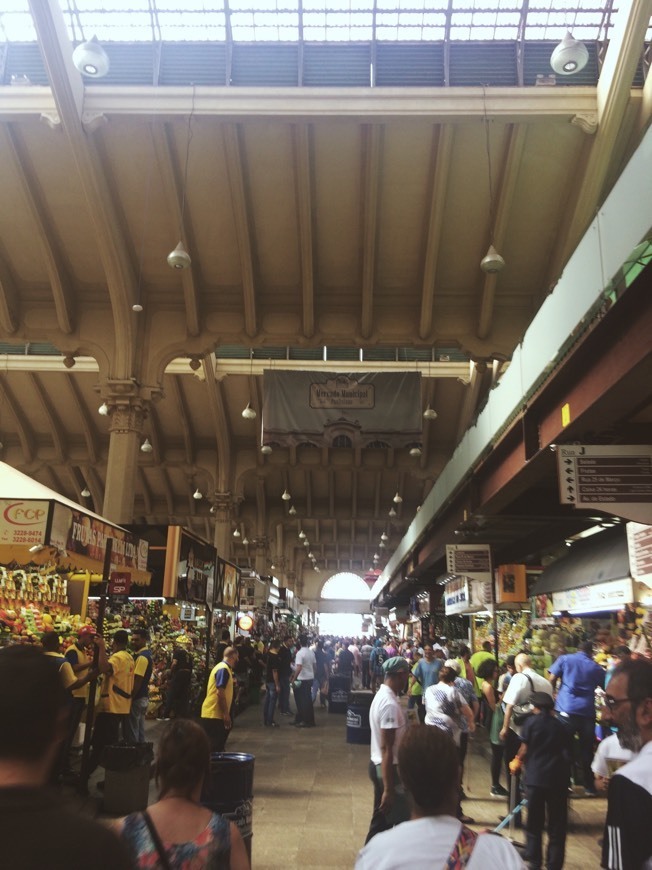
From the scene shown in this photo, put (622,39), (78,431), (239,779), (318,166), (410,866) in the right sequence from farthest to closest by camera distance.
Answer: (78,431) < (318,166) < (622,39) < (239,779) < (410,866)

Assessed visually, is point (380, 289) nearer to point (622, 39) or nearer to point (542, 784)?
point (622, 39)

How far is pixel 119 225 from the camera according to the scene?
14.4 m

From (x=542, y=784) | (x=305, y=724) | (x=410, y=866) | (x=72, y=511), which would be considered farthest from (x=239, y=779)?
(x=305, y=724)

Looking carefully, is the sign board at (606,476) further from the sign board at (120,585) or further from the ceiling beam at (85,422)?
the ceiling beam at (85,422)

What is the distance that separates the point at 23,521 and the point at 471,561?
936 cm

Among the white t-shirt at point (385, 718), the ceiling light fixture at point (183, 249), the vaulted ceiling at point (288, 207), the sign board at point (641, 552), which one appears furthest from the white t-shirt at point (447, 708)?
the vaulted ceiling at point (288, 207)

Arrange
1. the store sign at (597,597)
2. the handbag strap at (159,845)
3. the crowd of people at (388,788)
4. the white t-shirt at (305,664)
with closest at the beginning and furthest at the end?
the crowd of people at (388,788), the handbag strap at (159,845), the store sign at (597,597), the white t-shirt at (305,664)

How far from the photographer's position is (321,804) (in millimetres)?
8188

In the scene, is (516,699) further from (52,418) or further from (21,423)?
(21,423)

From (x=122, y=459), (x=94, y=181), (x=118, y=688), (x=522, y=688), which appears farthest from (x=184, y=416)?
(x=522, y=688)

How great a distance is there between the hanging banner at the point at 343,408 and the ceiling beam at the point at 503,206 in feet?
6.77

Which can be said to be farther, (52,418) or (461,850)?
(52,418)

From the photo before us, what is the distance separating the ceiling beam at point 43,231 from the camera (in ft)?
43.1

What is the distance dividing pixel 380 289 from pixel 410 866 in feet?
49.4
